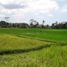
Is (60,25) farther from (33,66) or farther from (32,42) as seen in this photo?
(33,66)

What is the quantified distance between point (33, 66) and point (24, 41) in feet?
68.1

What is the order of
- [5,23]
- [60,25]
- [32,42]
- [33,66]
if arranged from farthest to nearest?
[5,23] → [60,25] → [32,42] → [33,66]

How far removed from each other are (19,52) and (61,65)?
12324mm

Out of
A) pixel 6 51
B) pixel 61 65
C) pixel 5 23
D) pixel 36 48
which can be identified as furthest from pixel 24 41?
pixel 5 23

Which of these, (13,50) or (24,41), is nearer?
(13,50)

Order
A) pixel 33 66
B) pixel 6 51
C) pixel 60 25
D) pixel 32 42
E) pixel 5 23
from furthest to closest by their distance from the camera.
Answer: pixel 5 23
pixel 60 25
pixel 32 42
pixel 6 51
pixel 33 66

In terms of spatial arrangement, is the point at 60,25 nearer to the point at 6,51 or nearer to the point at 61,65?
the point at 6,51

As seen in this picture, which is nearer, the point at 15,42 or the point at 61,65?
the point at 61,65

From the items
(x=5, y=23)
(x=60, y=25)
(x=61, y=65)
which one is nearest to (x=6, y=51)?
(x=61, y=65)

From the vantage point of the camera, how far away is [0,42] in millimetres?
33781

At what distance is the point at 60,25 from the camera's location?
346ft

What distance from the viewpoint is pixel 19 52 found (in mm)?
25312

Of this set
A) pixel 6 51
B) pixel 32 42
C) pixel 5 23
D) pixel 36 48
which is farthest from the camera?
pixel 5 23

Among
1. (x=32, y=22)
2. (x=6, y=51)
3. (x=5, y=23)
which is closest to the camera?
(x=6, y=51)
